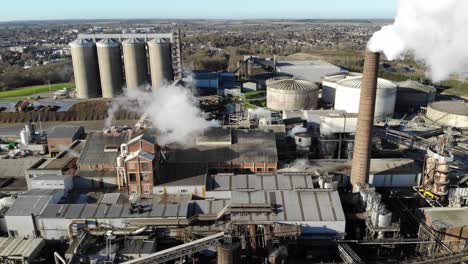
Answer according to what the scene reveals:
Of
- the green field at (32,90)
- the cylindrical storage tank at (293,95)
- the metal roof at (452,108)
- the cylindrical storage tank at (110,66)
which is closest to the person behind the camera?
the metal roof at (452,108)

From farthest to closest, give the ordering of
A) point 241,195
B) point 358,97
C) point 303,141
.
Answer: point 358,97, point 303,141, point 241,195

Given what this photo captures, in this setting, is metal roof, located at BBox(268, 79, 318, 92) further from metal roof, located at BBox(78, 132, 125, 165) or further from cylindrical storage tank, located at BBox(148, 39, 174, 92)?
metal roof, located at BBox(78, 132, 125, 165)

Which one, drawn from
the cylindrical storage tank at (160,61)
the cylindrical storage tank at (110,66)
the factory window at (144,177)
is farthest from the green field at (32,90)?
the factory window at (144,177)

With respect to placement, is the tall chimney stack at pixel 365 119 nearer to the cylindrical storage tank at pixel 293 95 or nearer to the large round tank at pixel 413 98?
the cylindrical storage tank at pixel 293 95

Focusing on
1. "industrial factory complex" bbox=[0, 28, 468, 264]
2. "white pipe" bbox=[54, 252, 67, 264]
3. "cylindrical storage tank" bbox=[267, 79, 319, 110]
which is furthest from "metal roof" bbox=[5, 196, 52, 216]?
"cylindrical storage tank" bbox=[267, 79, 319, 110]

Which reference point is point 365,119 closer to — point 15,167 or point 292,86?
point 292,86

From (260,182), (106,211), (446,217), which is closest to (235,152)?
(260,182)
